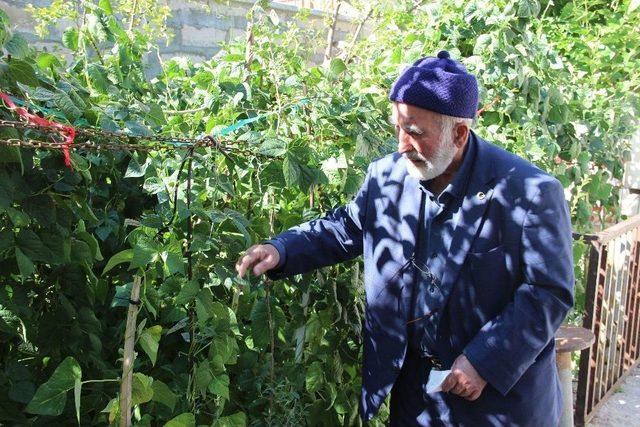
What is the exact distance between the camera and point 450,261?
2307mm

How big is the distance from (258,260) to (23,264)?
2.06ft

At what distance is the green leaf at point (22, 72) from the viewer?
7.21 feet

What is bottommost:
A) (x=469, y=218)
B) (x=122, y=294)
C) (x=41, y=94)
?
(x=122, y=294)

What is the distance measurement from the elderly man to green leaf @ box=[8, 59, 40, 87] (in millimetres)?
763

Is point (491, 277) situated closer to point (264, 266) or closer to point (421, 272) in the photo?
point (421, 272)

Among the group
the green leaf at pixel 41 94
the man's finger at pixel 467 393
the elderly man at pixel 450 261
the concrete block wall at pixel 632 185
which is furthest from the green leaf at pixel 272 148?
the concrete block wall at pixel 632 185

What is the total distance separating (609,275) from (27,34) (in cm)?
437

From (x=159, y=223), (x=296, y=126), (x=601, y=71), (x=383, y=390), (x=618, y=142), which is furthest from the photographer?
(x=601, y=71)

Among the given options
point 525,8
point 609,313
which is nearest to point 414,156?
point 525,8

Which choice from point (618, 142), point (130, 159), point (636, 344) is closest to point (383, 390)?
point (130, 159)

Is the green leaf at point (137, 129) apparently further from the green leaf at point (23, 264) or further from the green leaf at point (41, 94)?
the green leaf at point (23, 264)

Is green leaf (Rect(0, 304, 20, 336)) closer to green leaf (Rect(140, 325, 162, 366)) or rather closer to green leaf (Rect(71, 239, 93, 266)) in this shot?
green leaf (Rect(71, 239, 93, 266))

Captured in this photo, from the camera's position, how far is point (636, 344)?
18.0 ft

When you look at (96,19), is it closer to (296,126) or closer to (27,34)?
(296,126)
